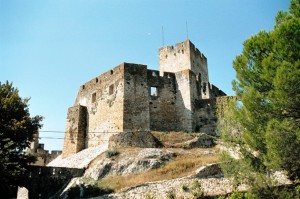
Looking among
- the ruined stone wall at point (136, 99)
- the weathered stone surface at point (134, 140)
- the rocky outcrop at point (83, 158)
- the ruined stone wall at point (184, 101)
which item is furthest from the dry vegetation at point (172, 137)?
the rocky outcrop at point (83, 158)

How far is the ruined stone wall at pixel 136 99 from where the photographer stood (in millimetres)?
30484

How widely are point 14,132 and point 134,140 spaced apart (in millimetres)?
8798

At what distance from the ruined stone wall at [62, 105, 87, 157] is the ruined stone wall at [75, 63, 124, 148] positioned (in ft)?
1.89

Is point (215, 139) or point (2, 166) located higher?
point (215, 139)

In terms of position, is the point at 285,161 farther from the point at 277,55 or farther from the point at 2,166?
the point at 2,166

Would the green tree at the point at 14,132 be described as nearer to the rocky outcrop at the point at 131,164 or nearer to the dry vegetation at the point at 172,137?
the rocky outcrop at the point at 131,164

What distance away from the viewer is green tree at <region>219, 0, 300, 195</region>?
15234 mm

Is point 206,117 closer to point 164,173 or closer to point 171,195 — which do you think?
point 164,173

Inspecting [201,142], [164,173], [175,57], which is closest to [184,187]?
[164,173]

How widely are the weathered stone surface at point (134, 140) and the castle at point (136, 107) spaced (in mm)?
2433

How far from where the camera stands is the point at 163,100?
32.7 meters

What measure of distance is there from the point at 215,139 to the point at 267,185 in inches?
512

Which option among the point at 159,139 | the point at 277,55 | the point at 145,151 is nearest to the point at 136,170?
the point at 145,151

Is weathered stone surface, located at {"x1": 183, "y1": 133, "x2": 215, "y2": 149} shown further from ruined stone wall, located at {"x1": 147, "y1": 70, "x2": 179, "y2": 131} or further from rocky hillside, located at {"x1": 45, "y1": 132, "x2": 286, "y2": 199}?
ruined stone wall, located at {"x1": 147, "y1": 70, "x2": 179, "y2": 131}
